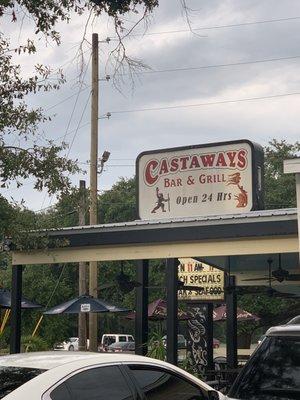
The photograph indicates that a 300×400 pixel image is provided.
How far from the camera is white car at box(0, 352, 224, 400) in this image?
524 cm

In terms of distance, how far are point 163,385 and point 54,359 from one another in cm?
111

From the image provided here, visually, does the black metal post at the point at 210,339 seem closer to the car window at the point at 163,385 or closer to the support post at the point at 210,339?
the support post at the point at 210,339

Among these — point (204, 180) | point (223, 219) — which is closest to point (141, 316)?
point (223, 219)

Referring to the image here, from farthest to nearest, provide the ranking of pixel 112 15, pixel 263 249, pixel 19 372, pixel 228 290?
1. pixel 228 290
2. pixel 263 249
3. pixel 112 15
4. pixel 19 372

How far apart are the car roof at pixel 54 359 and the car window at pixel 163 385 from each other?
0.13 meters

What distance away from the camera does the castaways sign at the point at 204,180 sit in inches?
603

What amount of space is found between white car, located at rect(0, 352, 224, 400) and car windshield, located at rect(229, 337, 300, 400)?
912 mm

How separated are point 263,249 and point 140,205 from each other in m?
4.36

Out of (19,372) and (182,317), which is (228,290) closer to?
Result: (182,317)

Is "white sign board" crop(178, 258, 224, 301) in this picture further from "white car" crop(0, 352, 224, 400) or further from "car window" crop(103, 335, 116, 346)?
"white car" crop(0, 352, 224, 400)

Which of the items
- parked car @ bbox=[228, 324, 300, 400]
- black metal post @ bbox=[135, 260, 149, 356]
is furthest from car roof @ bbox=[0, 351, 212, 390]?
black metal post @ bbox=[135, 260, 149, 356]

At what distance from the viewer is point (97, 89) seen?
22906mm

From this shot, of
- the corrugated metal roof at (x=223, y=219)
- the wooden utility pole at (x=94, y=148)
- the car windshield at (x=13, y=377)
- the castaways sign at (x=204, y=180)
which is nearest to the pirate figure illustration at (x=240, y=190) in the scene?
the castaways sign at (x=204, y=180)

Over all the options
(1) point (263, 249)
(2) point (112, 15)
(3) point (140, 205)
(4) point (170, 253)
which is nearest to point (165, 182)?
(3) point (140, 205)
